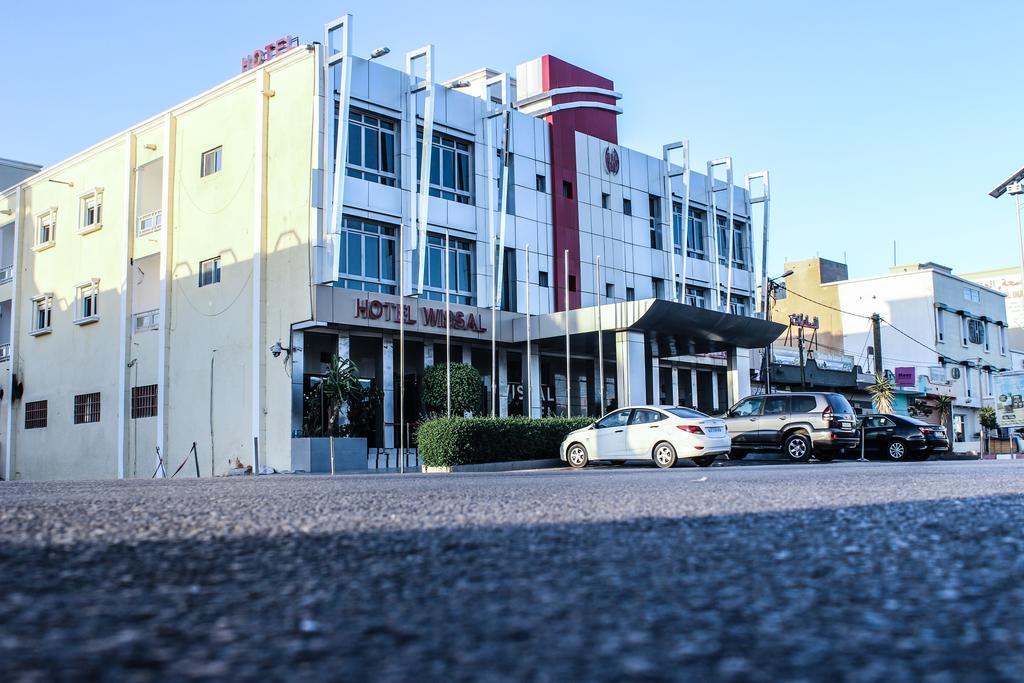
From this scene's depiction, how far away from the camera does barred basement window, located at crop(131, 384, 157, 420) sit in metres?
32.1

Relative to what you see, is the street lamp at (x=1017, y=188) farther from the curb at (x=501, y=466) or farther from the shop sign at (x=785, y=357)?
the curb at (x=501, y=466)

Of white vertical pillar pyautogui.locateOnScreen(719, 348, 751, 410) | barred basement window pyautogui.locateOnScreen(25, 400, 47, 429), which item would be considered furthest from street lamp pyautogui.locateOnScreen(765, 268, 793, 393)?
barred basement window pyautogui.locateOnScreen(25, 400, 47, 429)

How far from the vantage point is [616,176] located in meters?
38.2

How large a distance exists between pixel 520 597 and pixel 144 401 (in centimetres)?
3183

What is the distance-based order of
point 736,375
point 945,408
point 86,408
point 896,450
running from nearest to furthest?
point 896,450 < point 86,408 < point 736,375 < point 945,408

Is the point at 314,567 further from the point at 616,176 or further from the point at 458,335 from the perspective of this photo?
the point at 616,176

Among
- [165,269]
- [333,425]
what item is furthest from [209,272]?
[333,425]

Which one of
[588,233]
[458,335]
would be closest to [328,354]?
[458,335]

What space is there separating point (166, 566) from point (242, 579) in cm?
47

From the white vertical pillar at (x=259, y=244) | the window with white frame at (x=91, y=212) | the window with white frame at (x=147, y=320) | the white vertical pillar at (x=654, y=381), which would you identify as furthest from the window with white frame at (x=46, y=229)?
the white vertical pillar at (x=654, y=381)

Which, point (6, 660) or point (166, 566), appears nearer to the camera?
point (6, 660)

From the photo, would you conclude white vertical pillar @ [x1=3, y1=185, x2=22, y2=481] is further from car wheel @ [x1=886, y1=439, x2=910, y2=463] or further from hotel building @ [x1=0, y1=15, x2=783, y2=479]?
car wheel @ [x1=886, y1=439, x2=910, y2=463]

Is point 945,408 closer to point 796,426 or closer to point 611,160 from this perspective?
point 611,160

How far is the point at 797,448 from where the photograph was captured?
80.4 feet
